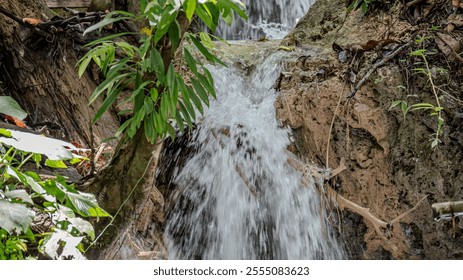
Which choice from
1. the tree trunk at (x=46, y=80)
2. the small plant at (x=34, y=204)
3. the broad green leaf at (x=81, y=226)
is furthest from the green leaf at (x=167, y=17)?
the tree trunk at (x=46, y=80)

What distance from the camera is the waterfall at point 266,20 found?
3.72m

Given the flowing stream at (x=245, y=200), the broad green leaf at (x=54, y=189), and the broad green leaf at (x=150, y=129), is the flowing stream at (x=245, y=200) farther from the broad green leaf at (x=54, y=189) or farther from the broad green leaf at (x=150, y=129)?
the broad green leaf at (x=54, y=189)

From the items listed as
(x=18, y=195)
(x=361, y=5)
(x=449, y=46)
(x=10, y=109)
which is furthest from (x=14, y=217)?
(x=361, y=5)

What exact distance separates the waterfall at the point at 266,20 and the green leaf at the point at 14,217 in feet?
10.1

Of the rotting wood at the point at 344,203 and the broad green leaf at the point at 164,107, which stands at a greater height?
the broad green leaf at the point at 164,107

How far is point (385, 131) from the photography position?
1.66 m

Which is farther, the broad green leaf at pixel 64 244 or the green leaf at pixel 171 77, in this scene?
the green leaf at pixel 171 77

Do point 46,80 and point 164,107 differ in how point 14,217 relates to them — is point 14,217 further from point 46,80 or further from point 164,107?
point 46,80

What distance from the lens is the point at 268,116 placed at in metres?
1.96

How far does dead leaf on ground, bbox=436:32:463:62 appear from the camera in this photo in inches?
61.5

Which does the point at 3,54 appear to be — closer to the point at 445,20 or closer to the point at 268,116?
the point at 268,116

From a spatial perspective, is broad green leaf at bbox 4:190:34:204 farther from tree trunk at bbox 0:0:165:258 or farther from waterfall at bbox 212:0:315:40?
waterfall at bbox 212:0:315:40

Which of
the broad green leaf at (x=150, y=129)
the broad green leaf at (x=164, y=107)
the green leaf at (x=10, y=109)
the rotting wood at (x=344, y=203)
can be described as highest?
the green leaf at (x=10, y=109)
